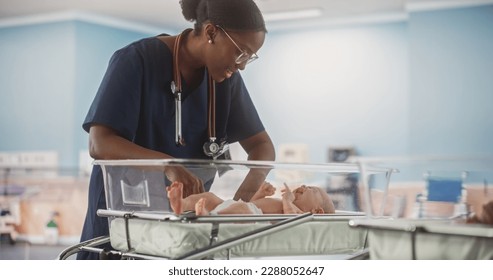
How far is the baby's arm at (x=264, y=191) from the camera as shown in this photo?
→ 1004mm

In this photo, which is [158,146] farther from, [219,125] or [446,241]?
[446,241]

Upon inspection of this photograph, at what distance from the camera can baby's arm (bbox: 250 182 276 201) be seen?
3.29ft

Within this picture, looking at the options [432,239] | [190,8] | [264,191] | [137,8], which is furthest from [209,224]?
[137,8]

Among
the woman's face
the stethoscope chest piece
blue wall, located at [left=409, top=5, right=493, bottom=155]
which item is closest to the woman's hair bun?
the woman's face

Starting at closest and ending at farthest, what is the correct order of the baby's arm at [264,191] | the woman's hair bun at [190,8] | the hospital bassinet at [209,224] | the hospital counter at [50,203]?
the hospital bassinet at [209,224] < the baby's arm at [264,191] < the woman's hair bun at [190,8] < the hospital counter at [50,203]

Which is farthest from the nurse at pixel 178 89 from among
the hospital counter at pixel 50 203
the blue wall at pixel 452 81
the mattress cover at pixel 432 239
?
the blue wall at pixel 452 81

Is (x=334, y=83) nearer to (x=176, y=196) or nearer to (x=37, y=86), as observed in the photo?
(x=37, y=86)

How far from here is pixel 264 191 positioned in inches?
39.9

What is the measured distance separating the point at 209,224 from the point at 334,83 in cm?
195

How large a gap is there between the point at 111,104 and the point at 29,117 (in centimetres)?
66

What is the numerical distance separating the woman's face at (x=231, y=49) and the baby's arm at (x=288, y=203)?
9.4 inches

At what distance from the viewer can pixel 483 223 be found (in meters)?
0.78

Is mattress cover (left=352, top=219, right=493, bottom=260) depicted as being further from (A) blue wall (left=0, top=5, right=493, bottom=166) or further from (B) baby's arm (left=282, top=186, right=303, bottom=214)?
(A) blue wall (left=0, top=5, right=493, bottom=166)

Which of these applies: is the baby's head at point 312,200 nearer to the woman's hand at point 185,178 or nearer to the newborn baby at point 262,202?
the newborn baby at point 262,202
